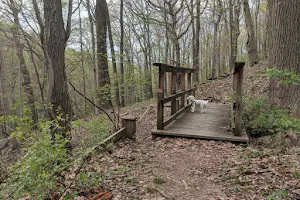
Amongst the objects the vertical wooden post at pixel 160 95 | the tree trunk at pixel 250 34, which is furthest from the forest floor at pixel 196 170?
the tree trunk at pixel 250 34

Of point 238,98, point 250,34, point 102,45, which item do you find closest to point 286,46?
point 238,98

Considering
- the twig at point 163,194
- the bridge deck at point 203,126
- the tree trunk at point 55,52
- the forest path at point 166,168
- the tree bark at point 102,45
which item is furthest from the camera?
the tree bark at point 102,45

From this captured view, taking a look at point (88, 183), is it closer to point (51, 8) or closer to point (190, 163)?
point (190, 163)

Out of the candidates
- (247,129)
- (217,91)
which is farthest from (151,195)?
(217,91)

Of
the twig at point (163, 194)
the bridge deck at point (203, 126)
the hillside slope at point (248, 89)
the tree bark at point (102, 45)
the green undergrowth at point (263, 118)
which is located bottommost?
the twig at point (163, 194)

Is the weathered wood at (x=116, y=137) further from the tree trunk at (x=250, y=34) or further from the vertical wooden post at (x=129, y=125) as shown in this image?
the tree trunk at (x=250, y=34)

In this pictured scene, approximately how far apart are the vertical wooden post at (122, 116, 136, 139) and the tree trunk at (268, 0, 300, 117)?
3.95 m

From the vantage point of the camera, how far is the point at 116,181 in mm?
3111

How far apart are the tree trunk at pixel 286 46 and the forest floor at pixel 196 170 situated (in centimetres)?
151

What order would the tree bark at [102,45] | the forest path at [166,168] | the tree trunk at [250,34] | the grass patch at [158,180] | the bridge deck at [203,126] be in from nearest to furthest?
1. the forest path at [166,168]
2. the grass patch at [158,180]
3. the bridge deck at [203,126]
4. the tree bark at [102,45]
5. the tree trunk at [250,34]

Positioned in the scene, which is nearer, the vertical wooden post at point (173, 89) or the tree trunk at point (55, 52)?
the tree trunk at point (55, 52)

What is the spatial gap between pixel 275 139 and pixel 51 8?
585 centimetres

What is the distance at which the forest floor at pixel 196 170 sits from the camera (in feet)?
8.95

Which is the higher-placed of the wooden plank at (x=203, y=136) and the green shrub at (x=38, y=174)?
the green shrub at (x=38, y=174)
